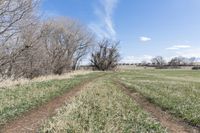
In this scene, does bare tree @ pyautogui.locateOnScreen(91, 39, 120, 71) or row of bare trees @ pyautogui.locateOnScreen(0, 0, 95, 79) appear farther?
bare tree @ pyautogui.locateOnScreen(91, 39, 120, 71)

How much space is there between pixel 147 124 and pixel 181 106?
4.98m

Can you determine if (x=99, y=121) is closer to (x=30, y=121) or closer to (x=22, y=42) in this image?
(x=30, y=121)

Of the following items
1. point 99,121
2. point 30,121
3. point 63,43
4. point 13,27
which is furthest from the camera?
point 63,43

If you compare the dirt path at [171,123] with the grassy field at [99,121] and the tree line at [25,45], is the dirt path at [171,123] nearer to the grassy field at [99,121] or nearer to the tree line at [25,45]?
the grassy field at [99,121]

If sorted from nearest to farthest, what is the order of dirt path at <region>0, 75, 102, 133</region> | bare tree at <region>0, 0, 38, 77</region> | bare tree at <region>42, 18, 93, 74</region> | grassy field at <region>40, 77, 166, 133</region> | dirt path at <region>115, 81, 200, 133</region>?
grassy field at <region>40, 77, 166, 133</region> → dirt path at <region>0, 75, 102, 133</region> → dirt path at <region>115, 81, 200, 133</region> → bare tree at <region>0, 0, 38, 77</region> → bare tree at <region>42, 18, 93, 74</region>

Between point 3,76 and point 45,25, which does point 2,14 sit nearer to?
point 3,76

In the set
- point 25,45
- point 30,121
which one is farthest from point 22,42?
point 30,121

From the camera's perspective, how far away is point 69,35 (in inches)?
2613

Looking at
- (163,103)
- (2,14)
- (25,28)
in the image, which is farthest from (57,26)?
(163,103)

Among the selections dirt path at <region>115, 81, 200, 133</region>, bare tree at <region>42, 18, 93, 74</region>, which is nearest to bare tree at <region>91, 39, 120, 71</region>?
bare tree at <region>42, 18, 93, 74</region>

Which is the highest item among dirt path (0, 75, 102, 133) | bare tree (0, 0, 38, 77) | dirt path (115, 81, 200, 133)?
bare tree (0, 0, 38, 77)

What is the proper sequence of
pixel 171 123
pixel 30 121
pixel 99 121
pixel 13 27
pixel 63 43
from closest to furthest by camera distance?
1. pixel 99 121
2. pixel 30 121
3. pixel 171 123
4. pixel 13 27
5. pixel 63 43

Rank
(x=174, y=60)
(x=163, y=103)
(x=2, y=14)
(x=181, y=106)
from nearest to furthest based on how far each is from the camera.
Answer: (x=181, y=106) < (x=163, y=103) < (x=2, y=14) < (x=174, y=60)

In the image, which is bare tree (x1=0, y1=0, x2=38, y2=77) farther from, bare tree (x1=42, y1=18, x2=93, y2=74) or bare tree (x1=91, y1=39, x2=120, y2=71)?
bare tree (x1=91, y1=39, x2=120, y2=71)
